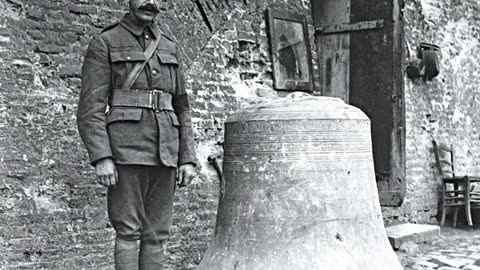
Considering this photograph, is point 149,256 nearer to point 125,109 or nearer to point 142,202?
point 142,202

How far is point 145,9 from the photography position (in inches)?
146

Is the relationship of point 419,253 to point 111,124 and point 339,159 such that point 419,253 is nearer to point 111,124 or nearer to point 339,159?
point 339,159

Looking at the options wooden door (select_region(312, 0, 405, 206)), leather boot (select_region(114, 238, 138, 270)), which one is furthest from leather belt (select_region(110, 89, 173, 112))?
wooden door (select_region(312, 0, 405, 206))

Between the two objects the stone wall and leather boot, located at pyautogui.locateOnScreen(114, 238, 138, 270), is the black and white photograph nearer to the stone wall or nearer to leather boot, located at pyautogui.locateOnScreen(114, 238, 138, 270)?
leather boot, located at pyautogui.locateOnScreen(114, 238, 138, 270)

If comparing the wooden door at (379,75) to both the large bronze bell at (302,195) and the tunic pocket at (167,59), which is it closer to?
the large bronze bell at (302,195)

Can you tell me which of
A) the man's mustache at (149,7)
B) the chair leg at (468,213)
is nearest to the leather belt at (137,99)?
the man's mustache at (149,7)

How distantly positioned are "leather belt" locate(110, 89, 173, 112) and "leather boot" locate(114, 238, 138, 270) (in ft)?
2.60

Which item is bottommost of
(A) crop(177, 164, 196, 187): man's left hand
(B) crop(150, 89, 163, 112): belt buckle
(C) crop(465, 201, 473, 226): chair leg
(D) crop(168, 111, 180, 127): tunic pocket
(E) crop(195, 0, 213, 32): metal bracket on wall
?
(C) crop(465, 201, 473, 226): chair leg

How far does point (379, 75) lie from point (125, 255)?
412cm

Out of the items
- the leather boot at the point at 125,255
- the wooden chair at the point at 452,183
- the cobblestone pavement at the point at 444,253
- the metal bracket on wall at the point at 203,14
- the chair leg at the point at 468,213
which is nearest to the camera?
the leather boot at the point at 125,255

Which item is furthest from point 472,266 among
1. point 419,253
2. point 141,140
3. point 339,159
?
point 141,140

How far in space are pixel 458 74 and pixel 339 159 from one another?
7.76 m

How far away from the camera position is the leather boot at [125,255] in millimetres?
3641

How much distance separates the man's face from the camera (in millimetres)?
3678
